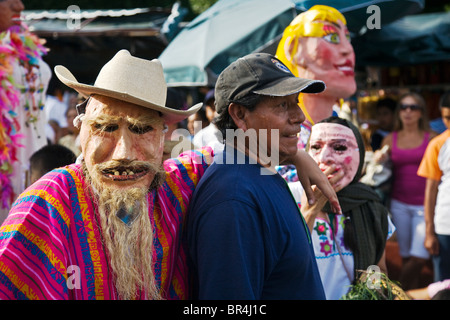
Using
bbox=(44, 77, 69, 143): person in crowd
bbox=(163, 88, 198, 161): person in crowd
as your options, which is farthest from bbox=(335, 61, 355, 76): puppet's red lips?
bbox=(44, 77, 69, 143): person in crowd

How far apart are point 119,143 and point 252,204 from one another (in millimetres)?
514

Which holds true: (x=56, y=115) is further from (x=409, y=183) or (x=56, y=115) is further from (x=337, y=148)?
(x=337, y=148)

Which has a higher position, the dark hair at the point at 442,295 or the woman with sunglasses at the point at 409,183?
the woman with sunglasses at the point at 409,183

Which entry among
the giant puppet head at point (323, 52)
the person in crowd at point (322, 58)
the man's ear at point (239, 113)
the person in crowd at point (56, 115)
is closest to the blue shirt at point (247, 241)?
the man's ear at point (239, 113)

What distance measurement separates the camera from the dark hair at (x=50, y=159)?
3.58 metres

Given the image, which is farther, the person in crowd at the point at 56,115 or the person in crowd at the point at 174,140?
the person in crowd at the point at 56,115

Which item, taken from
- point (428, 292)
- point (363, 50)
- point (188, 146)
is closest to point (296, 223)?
point (188, 146)

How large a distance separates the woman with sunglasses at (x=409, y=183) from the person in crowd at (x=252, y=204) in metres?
3.82

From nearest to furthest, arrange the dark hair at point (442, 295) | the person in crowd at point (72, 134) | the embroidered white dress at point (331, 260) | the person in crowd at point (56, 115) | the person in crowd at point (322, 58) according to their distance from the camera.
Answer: the embroidered white dress at point (331, 260)
the dark hair at point (442, 295)
the person in crowd at point (322, 58)
the person in crowd at point (72, 134)
the person in crowd at point (56, 115)

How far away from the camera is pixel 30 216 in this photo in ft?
6.29

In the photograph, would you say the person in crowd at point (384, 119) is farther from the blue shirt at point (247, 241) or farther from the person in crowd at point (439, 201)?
the blue shirt at point (247, 241)

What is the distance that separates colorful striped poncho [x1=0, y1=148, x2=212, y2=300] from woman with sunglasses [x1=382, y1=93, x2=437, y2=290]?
3.98 metres

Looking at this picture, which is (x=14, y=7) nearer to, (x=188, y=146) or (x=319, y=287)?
(x=188, y=146)

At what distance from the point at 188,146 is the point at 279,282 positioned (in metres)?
1.55
